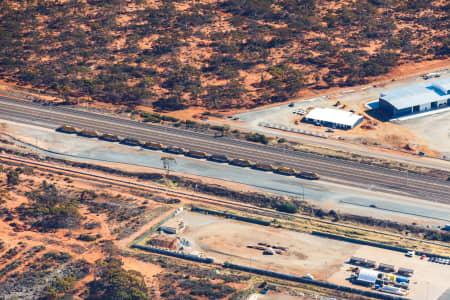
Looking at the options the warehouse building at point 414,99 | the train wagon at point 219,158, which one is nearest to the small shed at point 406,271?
the train wagon at point 219,158

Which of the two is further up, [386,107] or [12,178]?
[386,107]

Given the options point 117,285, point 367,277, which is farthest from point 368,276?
point 117,285

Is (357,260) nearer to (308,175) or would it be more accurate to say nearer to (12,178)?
(308,175)

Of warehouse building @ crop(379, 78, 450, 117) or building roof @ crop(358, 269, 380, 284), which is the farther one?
warehouse building @ crop(379, 78, 450, 117)

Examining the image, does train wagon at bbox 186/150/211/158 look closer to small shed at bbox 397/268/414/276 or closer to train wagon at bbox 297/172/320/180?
train wagon at bbox 297/172/320/180

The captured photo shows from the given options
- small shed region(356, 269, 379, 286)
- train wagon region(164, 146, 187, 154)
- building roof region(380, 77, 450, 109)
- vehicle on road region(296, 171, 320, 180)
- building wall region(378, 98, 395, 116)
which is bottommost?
small shed region(356, 269, 379, 286)

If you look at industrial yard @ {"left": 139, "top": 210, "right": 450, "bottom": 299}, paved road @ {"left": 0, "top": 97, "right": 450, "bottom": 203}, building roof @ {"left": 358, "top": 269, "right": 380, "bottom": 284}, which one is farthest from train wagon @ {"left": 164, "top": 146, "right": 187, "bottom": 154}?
building roof @ {"left": 358, "top": 269, "right": 380, "bottom": 284}
